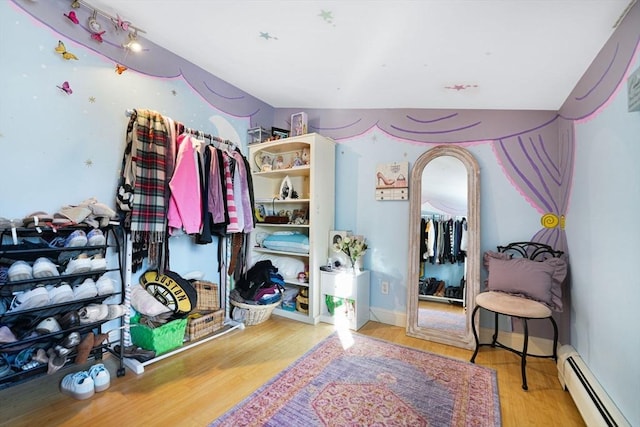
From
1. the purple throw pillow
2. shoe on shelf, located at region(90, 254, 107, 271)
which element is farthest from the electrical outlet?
shoe on shelf, located at region(90, 254, 107, 271)

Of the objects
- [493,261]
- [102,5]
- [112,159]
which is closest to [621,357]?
[493,261]

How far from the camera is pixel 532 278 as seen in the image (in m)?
2.03

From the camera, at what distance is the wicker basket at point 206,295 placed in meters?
2.52

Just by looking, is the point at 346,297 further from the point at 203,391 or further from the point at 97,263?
the point at 97,263

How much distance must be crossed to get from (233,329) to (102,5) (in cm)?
259

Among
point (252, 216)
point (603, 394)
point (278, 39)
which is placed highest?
point (278, 39)

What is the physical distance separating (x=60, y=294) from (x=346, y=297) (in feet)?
6.77

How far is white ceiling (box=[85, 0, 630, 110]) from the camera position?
1.48m

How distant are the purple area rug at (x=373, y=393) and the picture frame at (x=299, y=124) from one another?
214cm

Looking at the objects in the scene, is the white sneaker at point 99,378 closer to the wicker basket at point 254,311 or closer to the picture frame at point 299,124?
the wicker basket at point 254,311

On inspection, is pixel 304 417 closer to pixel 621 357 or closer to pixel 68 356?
pixel 68 356

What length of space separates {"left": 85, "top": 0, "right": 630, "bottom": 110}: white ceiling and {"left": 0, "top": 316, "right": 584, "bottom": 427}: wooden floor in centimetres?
199

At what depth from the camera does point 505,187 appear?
2.42 metres

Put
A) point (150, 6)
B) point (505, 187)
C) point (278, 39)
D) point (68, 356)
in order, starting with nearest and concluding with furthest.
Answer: point (68, 356), point (150, 6), point (278, 39), point (505, 187)
